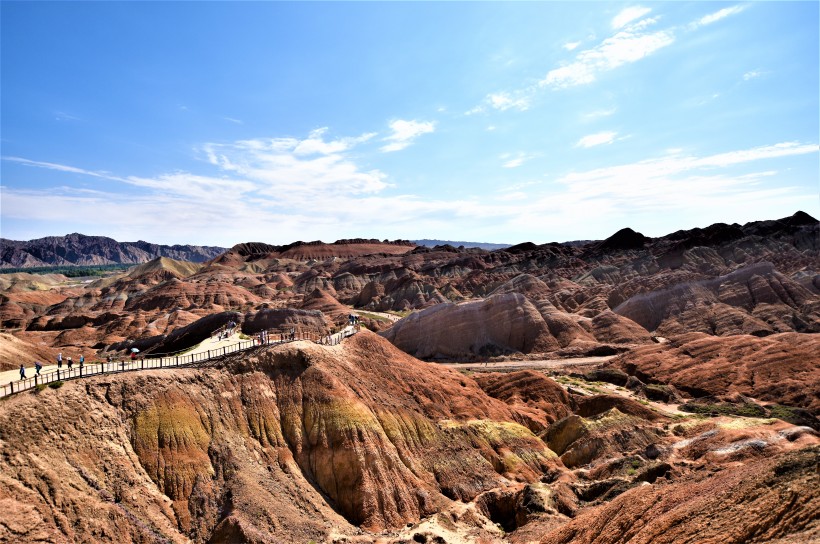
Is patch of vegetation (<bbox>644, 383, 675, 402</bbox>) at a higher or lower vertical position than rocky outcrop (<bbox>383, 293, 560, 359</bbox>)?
lower

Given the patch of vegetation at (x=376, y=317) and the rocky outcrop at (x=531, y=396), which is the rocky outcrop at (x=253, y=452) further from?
the patch of vegetation at (x=376, y=317)

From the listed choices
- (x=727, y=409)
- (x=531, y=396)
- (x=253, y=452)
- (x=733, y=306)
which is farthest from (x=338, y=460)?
(x=733, y=306)

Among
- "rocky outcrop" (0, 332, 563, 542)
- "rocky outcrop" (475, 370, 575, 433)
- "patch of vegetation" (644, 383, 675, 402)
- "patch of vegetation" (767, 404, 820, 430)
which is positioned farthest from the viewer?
"patch of vegetation" (644, 383, 675, 402)

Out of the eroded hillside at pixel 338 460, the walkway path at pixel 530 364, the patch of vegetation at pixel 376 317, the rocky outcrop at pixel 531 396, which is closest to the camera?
the eroded hillside at pixel 338 460

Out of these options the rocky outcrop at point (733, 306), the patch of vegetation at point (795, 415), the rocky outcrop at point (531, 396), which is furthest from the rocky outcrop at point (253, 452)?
the rocky outcrop at point (733, 306)

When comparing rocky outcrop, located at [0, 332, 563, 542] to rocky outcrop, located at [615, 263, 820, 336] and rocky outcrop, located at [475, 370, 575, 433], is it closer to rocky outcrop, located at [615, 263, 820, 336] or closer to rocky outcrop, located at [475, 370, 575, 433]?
rocky outcrop, located at [475, 370, 575, 433]

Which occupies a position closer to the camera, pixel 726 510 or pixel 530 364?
pixel 726 510

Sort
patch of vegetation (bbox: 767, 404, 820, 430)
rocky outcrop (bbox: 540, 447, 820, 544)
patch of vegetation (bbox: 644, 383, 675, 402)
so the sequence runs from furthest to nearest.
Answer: patch of vegetation (bbox: 644, 383, 675, 402) → patch of vegetation (bbox: 767, 404, 820, 430) → rocky outcrop (bbox: 540, 447, 820, 544)

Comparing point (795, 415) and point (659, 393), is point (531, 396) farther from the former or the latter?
point (795, 415)

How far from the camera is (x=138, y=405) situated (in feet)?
98.9

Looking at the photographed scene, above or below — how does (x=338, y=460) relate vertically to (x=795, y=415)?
above

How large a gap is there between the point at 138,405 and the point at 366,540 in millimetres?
14625

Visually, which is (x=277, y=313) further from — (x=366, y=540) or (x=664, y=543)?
(x=664, y=543)

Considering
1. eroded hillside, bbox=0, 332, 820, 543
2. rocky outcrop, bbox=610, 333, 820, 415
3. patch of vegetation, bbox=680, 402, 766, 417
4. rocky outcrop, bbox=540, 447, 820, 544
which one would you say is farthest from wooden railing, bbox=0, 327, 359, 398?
rocky outcrop, bbox=610, 333, 820, 415
